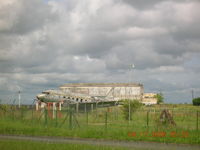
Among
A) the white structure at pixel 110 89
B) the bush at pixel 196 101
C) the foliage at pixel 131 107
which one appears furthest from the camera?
the white structure at pixel 110 89

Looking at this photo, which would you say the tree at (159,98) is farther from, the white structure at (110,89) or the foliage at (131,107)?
the foliage at (131,107)

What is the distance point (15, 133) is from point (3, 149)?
872cm

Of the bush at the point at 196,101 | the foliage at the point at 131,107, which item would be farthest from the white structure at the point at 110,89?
the foliage at the point at 131,107

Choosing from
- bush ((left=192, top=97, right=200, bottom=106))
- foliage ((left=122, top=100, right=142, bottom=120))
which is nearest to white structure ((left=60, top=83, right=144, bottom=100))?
bush ((left=192, top=97, right=200, bottom=106))

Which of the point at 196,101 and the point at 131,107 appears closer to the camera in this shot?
the point at 131,107

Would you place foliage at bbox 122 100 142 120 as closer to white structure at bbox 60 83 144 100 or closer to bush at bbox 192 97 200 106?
white structure at bbox 60 83 144 100

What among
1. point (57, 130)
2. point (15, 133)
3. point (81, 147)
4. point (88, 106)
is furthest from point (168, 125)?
point (88, 106)

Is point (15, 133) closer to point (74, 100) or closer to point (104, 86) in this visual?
point (74, 100)

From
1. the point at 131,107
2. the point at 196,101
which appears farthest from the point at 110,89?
the point at 131,107

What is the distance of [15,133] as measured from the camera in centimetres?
2386

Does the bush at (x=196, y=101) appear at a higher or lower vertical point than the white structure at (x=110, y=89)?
Result: lower

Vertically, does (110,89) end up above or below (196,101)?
above

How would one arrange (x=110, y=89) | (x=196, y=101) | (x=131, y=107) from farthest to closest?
(x=110, y=89) < (x=196, y=101) < (x=131, y=107)

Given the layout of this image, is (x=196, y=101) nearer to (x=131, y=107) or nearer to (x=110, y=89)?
(x=110, y=89)
